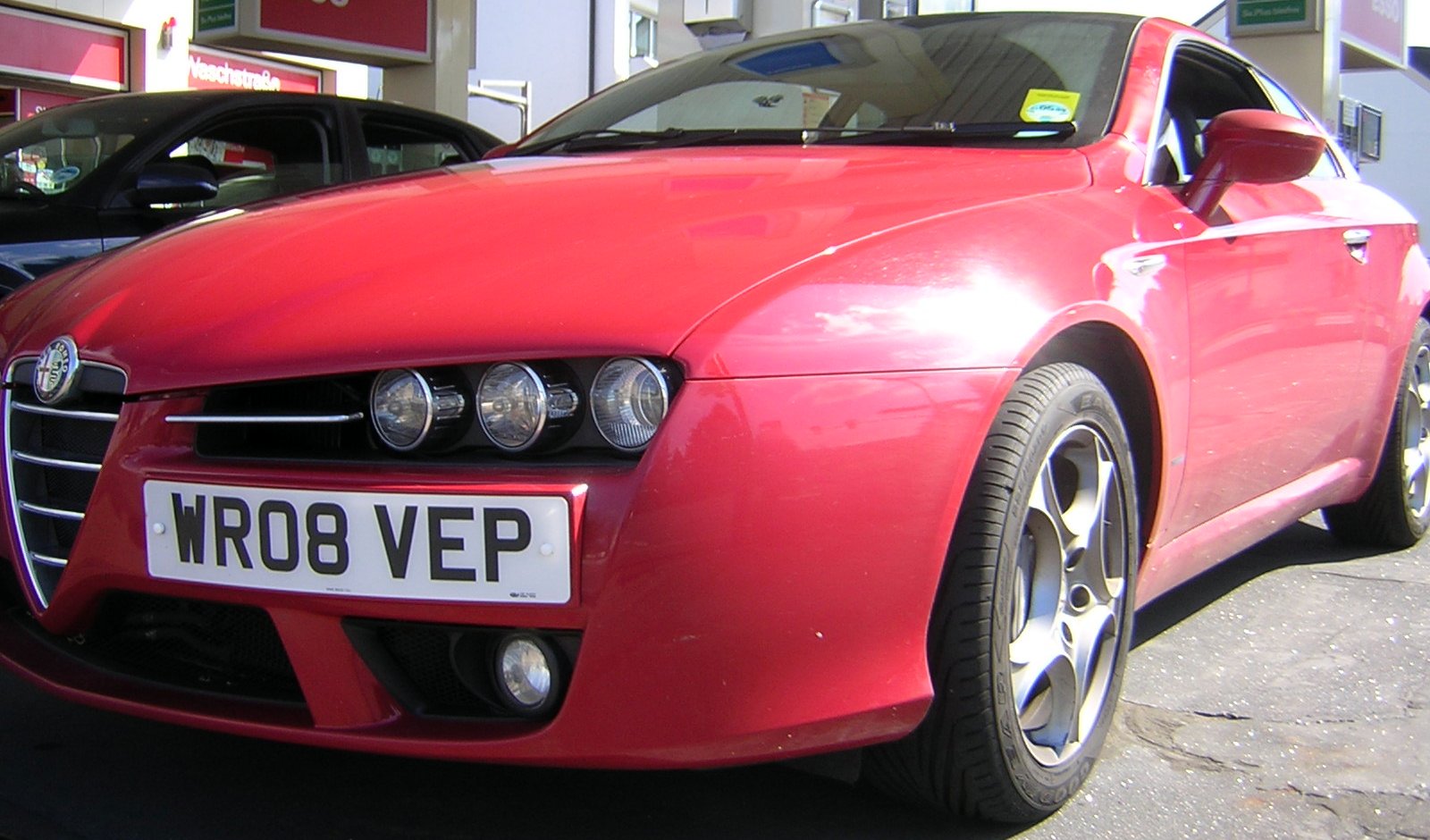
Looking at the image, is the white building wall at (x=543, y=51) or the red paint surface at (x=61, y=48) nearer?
the red paint surface at (x=61, y=48)

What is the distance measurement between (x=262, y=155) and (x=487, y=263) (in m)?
3.55

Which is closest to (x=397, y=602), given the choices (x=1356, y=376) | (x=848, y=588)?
(x=848, y=588)

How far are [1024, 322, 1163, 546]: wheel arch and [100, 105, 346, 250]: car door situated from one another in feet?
10.5

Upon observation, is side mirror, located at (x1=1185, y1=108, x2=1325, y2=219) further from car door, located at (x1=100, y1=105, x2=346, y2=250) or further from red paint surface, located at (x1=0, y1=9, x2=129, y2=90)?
red paint surface, located at (x1=0, y1=9, x2=129, y2=90)

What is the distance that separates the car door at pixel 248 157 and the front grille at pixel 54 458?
2565 millimetres

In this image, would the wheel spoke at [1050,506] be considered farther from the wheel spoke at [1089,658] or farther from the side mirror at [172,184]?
the side mirror at [172,184]

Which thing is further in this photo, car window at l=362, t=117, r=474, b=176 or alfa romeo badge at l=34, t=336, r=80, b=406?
car window at l=362, t=117, r=474, b=176

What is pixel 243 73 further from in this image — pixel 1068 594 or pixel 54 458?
pixel 1068 594

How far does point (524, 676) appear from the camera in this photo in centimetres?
186

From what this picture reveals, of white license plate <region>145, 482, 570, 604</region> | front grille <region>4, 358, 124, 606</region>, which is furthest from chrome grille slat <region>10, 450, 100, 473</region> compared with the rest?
white license plate <region>145, 482, 570, 604</region>

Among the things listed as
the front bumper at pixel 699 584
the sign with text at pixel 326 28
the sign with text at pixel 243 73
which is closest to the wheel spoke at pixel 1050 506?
the front bumper at pixel 699 584

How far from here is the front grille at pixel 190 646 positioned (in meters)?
1.99

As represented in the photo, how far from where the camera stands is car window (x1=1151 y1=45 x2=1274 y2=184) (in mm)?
2918

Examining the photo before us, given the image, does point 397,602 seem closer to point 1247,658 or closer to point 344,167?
point 1247,658
